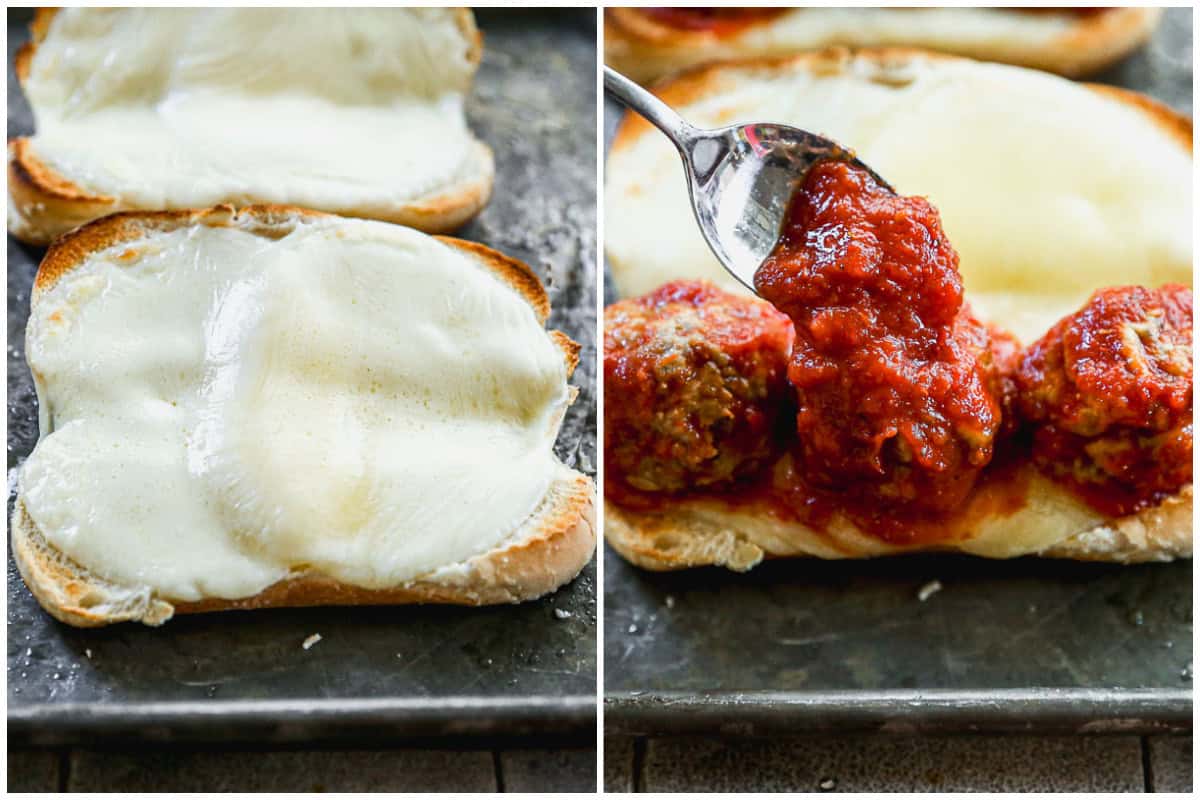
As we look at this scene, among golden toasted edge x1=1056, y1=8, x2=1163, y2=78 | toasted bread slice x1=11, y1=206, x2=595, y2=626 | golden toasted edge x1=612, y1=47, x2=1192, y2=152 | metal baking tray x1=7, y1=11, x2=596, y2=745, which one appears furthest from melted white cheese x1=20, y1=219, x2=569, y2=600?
golden toasted edge x1=1056, y1=8, x2=1163, y2=78

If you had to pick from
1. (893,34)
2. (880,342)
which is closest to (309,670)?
(880,342)

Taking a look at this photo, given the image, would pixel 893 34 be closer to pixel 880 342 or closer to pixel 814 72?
pixel 814 72

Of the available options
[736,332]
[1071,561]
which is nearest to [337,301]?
[736,332]

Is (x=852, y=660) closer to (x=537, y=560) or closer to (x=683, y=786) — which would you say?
(x=683, y=786)

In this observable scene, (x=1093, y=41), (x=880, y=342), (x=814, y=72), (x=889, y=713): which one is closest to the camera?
(x=880, y=342)

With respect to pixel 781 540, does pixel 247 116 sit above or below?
above

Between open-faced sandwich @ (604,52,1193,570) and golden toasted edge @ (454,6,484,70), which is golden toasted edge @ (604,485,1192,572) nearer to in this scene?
open-faced sandwich @ (604,52,1193,570)

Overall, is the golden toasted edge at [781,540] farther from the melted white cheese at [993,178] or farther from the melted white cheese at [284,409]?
the melted white cheese at [993,178]
